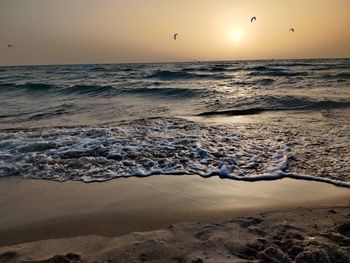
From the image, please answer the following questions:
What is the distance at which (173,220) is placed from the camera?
3.71 m

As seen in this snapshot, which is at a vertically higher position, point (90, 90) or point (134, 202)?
point (90, 90)

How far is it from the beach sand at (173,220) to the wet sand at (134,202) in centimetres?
1

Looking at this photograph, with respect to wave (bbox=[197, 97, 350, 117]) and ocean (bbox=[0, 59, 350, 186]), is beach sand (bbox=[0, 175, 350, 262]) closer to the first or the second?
ocean (bbox=[0, 59, 350, 186])

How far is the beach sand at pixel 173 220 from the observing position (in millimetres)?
2914

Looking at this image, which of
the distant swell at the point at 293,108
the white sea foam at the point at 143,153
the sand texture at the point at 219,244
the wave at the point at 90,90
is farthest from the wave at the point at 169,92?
the sand texture at the point at 219,244

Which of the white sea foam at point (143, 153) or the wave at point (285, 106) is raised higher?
the wave at point (285, 106)

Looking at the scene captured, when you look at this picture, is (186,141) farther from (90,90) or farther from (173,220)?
(90,90)

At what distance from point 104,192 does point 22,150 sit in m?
2.91

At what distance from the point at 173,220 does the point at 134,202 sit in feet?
2.25

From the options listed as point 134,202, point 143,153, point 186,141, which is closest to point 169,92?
point 186,141

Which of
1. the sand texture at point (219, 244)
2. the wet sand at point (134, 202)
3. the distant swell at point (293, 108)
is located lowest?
the wet sand at point (134, 202)

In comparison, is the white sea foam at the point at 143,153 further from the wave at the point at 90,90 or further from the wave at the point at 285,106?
the wave at the point at 90,90

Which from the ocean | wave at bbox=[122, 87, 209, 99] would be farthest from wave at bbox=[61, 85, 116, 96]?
the ocean

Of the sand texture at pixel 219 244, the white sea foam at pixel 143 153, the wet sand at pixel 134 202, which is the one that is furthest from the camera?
the white sea foam at pixel 143 153
